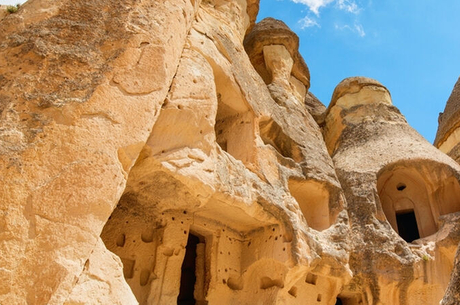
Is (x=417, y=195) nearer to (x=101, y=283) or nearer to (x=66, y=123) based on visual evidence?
(x=101, y=283)

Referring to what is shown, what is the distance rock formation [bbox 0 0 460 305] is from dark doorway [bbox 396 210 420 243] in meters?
0.03

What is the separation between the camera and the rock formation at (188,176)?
3219 millimetres

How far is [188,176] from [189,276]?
3.35 metres

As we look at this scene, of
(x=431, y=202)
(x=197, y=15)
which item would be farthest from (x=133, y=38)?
(x=431, y=202)

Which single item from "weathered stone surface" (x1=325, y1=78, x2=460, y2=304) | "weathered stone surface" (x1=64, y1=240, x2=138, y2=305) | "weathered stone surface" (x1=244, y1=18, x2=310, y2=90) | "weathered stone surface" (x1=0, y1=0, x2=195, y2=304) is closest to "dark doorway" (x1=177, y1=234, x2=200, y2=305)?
"weathered stone surface" (x1=325, y1=78, x2=460, y2=304)

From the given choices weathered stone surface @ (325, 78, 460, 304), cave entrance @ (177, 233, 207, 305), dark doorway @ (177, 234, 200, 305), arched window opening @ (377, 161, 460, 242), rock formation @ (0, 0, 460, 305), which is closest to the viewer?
rock formation @ (0, 0, 460, 305)

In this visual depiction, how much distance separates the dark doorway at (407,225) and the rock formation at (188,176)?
0.03 meters

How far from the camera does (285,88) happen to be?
916 cm

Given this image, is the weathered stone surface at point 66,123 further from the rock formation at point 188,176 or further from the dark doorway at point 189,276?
the dark doorway at point 189,276

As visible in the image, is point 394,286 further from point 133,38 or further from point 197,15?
point 133,38

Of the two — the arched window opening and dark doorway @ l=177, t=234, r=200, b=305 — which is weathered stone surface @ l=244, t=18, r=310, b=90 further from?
dark doorway @ l=177, t=234, r=200, b=305

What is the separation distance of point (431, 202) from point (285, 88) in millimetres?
3712

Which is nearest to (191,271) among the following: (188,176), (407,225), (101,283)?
(188,176)

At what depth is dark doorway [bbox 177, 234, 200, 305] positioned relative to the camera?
710 cm
